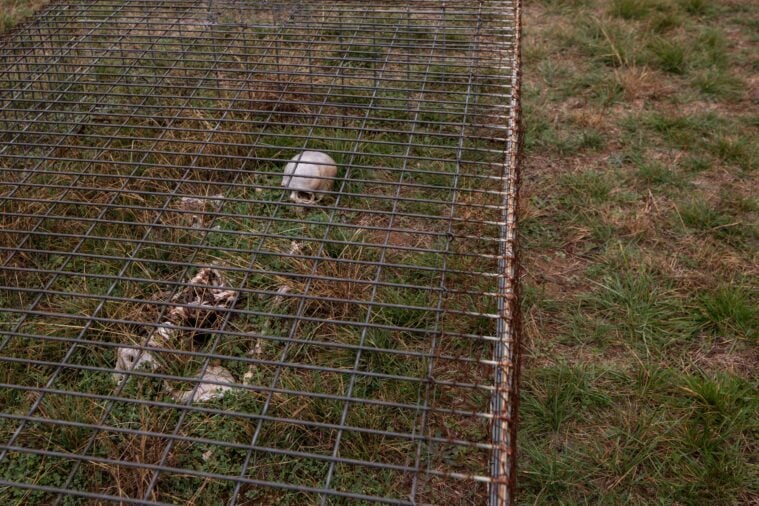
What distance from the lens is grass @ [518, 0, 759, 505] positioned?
2109mm

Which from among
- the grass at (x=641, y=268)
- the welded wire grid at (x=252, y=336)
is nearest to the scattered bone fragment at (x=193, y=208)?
the welded wire grid at (x=252, y=336)

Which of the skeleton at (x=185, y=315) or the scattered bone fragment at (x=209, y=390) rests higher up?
the skeleton at (x=185, y=315)

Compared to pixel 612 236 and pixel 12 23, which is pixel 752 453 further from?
pixel 12 23

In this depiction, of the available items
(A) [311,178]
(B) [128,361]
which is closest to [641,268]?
(A) [311,178]

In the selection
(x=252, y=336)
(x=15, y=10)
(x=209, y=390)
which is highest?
(x=252, y=336)

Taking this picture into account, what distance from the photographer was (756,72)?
4172mm

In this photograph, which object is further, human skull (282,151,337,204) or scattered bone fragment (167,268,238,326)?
human skull (282,151,337,204)

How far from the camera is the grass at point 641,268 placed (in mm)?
2109

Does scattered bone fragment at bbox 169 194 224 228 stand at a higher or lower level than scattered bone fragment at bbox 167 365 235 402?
higher

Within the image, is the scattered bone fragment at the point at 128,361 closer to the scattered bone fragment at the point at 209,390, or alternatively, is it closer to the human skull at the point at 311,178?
the scattered bone fragment at the point at 209,390

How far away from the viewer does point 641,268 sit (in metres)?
2.79

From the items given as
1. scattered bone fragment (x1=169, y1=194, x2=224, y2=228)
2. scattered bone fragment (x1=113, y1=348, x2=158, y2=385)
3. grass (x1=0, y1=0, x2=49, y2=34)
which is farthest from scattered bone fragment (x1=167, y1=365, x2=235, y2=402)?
grass (x1=0, y1=0, x2=49, y2=34)

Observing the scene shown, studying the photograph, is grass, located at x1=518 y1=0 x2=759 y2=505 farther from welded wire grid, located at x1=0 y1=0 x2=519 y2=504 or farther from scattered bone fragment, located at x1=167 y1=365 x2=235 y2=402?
scattered bone fragment, located at x1=167 y1=365 x2=235 y2=402

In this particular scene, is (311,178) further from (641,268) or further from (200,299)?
(641,268)
